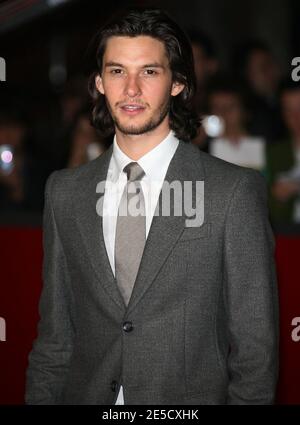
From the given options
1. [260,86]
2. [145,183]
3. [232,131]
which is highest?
A: [260,86]

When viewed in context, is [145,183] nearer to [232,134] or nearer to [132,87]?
[132,87]

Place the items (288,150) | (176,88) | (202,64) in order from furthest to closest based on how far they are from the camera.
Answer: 1. (202,64)
2. (288,150)
3. (176,88)

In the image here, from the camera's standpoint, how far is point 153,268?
1987 millimetres

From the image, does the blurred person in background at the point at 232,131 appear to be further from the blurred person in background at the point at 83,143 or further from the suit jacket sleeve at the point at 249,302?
→ the suit jacket sleeve at the point at 249,302

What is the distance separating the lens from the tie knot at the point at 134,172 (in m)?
2.11

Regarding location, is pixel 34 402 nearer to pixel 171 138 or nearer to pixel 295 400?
pixel 171 138

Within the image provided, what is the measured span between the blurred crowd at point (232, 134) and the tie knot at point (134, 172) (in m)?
1.41

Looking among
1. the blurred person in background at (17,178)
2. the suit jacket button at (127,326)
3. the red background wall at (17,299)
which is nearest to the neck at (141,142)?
the suit jacket button at (127,326)

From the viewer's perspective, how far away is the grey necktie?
2.03m

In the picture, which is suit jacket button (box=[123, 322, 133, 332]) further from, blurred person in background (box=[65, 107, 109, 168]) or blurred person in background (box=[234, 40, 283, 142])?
blurred person in background (box=[234, 40, 283, 142])

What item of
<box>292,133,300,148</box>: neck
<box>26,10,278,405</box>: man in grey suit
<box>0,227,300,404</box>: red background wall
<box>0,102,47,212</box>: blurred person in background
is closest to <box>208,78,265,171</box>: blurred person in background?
<box>292,133,300,148</box>: neck

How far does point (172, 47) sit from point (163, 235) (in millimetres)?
512

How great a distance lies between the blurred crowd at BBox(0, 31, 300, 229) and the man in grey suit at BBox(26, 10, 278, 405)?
133cm

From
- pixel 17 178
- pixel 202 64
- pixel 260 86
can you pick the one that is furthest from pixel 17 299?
pixel 260 86
